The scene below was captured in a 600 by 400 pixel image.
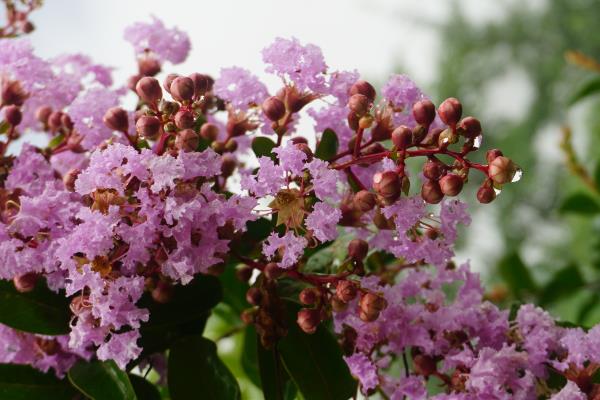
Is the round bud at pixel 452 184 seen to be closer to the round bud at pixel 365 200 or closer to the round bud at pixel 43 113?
the round bud at pixel 365 200

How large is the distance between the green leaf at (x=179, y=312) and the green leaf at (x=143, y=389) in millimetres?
23

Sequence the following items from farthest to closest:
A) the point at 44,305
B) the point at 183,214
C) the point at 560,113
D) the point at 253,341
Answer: the point at 560,113, the point at 253,341, the point at 44,305, the point at 183,214

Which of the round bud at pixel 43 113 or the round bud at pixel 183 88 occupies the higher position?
the round bud at pixel 183 88

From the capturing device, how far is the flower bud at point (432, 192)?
50 cm

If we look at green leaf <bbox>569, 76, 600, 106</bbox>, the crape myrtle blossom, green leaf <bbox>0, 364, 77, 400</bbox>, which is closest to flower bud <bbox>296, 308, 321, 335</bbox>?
the crape myrtle blossom

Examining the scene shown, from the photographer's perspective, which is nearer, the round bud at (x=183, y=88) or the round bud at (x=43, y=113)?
the round bud at (x=183, y=88)

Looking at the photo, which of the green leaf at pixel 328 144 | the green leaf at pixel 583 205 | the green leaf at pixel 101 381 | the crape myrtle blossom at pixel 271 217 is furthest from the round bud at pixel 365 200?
the green leaf at pixel 583 205

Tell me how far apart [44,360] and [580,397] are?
419 millimetres

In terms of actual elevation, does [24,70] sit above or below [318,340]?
above

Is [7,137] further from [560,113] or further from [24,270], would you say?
[560,113]

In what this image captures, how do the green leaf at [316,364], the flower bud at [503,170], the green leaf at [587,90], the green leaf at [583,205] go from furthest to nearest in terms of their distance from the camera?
the green leaf at [583,205] < the green leaf at [587,90] < the green leaf at [316,364] < the flower bud at [503,170]

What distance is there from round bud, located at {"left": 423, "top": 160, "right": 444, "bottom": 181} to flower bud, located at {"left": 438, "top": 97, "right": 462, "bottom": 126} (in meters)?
0.03

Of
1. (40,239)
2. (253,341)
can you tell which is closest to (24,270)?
(40,239)

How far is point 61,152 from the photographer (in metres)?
0.64
